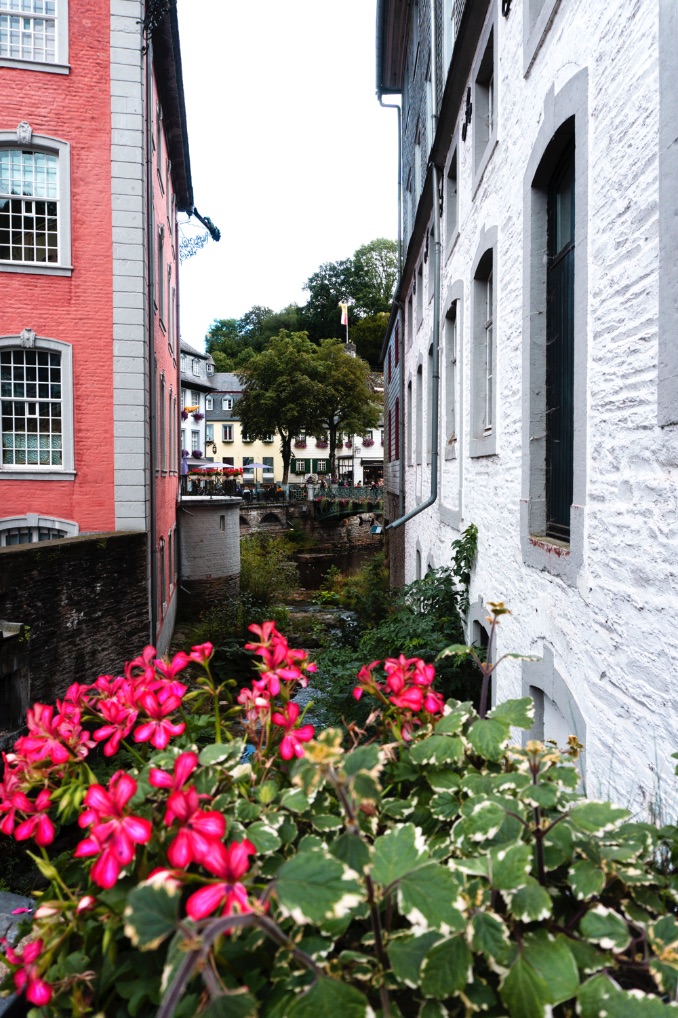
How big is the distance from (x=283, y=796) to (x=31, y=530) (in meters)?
12.4

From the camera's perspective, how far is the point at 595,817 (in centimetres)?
141

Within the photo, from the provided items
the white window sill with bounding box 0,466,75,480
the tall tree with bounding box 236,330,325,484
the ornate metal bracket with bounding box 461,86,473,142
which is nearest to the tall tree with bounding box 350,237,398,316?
the tall tree with bounding box 236,330,325,484

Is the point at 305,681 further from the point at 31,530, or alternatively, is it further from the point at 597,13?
the point at 31,530

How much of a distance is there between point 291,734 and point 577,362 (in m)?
2.85

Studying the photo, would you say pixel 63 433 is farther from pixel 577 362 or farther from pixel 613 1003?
pixel 613 1003

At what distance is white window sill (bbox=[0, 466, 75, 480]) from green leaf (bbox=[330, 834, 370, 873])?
1208cm

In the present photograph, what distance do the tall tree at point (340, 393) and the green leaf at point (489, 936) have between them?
45440mm

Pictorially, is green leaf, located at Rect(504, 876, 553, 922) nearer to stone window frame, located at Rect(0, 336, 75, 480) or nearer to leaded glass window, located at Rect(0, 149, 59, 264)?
stone window frame, located at Rect(0, 336, 75, 480)

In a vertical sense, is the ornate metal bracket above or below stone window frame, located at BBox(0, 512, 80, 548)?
above

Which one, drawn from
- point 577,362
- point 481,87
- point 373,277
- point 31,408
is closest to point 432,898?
point 577,362

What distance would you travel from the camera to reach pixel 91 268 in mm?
12375

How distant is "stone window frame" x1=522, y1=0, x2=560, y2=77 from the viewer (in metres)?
4.28

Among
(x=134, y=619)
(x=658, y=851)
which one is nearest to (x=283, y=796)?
(x=658, y=851)

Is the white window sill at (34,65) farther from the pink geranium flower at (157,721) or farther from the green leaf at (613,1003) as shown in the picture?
the green leaf at (613,1003)
